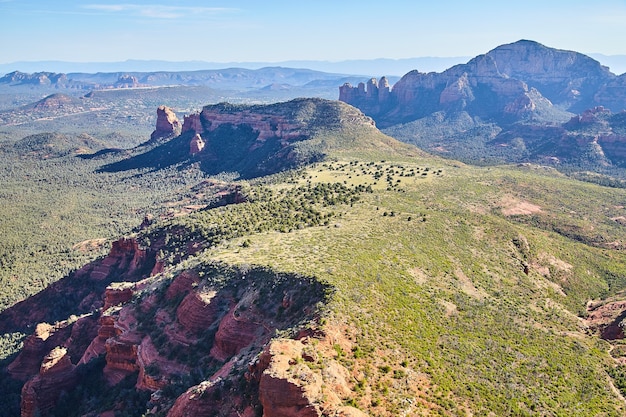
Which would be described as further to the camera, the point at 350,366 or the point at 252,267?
the point at 252,267

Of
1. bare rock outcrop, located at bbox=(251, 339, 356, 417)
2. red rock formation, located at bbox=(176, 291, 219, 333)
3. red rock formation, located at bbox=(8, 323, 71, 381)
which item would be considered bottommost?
red rock formation, located at bbox=(8, 323, 71, 381)

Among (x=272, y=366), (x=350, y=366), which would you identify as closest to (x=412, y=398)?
(x=350, y=366)

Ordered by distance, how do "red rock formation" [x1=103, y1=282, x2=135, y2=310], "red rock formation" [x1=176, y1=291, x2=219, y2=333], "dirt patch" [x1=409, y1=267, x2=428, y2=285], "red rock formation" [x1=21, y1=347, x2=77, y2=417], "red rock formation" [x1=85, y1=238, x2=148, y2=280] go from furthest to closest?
"red rock formation" [x1=85, y1=238, x2=148, y2=280]
"red rock formation" [x1=103, y1=282, x2=135, y2=310]
"red rock formation" [x1=21, y1=347, x2=77, y2=417]
"dirt patch" [x1=409, y1=267, x2=428, y2=285]
"red rock formation" [x1=176, y1=291, x2=219, y2=333]

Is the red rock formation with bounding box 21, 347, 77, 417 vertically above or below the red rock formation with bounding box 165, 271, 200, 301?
below

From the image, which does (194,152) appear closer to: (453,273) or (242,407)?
(453,273)

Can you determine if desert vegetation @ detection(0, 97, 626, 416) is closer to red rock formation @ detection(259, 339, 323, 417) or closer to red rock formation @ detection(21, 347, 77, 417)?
red rock formation @ detection(259, 339, 323, 417)

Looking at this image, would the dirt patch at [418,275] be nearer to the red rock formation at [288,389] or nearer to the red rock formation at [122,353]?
the red rock formation at [288,389]

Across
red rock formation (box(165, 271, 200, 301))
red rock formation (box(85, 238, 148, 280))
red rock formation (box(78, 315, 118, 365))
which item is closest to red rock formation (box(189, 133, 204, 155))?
red rock formation (box(85, 238, 148, 280))

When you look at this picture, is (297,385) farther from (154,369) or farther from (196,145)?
(196,145)
